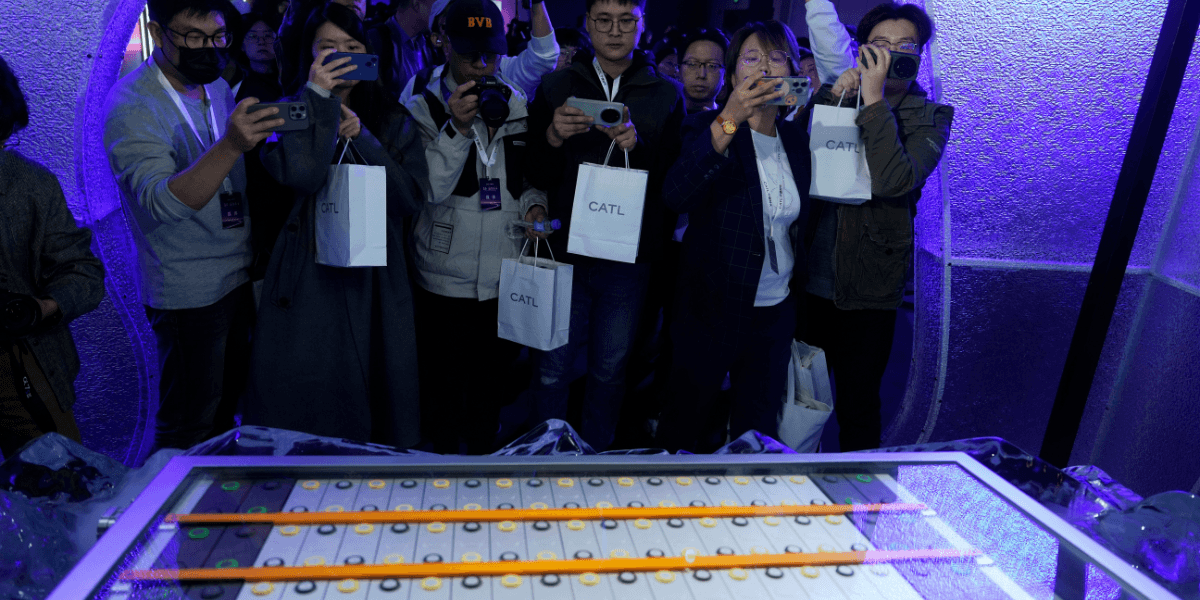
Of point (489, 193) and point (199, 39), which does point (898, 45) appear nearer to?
point (489, 193)

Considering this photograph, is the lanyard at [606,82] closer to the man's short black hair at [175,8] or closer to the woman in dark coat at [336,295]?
the woman in dark coat at [336,295]

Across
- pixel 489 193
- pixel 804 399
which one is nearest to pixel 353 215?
pixel 489 193

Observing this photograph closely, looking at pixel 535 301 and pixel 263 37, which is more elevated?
pixel 263 37

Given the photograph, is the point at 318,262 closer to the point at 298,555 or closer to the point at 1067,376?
the point at 298,555

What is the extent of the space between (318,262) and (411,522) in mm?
1173

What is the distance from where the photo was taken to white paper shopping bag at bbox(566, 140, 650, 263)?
2043mm

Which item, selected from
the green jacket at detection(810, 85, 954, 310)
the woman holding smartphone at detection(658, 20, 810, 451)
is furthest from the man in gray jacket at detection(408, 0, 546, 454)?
the green jacket at detection(810, 85, 954, 310)

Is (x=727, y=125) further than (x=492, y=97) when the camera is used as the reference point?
No

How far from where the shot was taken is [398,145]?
2.08 meters

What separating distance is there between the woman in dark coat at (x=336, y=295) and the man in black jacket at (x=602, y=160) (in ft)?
1.34

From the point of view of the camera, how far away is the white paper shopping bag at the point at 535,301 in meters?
2.14

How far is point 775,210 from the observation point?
2066 mm

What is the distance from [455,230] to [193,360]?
808 mm

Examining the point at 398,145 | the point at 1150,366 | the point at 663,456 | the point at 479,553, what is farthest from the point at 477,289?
the point at 1150,366
